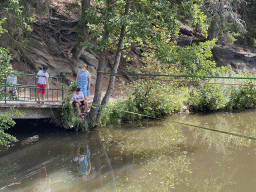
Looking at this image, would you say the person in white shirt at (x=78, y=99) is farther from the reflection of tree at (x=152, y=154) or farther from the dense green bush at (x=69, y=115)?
the reflection of tree at (x=152, y=154)

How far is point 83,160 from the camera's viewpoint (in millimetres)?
8266

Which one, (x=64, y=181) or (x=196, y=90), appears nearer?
(x=64, y=181)

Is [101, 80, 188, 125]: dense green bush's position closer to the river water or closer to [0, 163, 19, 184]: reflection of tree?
the river water

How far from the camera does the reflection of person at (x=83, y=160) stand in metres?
7.47

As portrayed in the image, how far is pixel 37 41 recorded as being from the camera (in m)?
17.1

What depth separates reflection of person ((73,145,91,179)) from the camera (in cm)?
747

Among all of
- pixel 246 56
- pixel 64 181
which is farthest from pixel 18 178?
pixel 246 56

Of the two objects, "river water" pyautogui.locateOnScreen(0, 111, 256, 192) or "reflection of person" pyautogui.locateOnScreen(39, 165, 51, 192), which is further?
"river water" pyautogui.locateOnScreen(0, 111, 256, 192)

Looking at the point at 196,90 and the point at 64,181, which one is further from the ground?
the point at 196,90

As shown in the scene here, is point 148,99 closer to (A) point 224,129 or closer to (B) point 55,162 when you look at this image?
(A) point 224,129

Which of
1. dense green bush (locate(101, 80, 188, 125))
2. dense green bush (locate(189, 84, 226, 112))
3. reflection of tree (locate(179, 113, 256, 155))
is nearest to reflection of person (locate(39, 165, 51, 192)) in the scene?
dense green bush (locate(101, 80, 188, 125))

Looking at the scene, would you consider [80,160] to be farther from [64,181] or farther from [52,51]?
[52,51]

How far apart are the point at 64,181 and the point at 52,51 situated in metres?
12.3

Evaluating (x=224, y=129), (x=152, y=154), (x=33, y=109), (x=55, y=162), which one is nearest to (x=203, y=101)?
(x=224, y=129)
